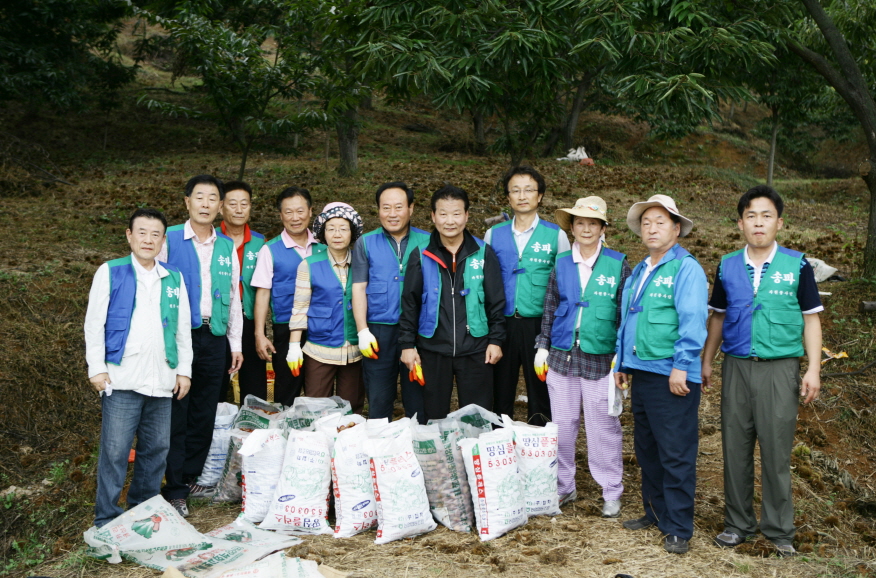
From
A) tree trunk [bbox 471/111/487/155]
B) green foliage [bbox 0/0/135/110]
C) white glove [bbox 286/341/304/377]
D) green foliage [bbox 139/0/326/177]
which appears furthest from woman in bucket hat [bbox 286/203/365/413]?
tree trunk [bbox 471/111/487/155]

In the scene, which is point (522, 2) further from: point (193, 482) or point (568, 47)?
point (193, 482)

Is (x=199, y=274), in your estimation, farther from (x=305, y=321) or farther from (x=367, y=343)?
(x=367, y=343)

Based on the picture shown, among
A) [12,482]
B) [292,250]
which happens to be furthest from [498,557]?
[12,482]

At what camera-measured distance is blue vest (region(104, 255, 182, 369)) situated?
133 inches

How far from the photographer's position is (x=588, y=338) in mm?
3719

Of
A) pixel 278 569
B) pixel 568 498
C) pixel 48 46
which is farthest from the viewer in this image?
pixel 48 46

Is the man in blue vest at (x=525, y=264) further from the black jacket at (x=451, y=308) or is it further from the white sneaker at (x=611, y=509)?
the white sneaker at (x=611, y=509)

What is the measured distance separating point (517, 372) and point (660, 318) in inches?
39.8

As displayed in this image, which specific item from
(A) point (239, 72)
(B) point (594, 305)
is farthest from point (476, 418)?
(A) point (239, 72)

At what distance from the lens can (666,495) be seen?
3416 mm

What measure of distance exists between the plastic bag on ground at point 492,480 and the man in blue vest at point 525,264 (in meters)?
0.61

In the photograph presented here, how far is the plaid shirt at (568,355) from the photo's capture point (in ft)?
12.3

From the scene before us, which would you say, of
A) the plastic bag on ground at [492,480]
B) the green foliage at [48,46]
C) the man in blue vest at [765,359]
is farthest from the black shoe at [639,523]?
the green foliage at [48,46]

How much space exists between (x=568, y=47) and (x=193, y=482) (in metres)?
3.73
